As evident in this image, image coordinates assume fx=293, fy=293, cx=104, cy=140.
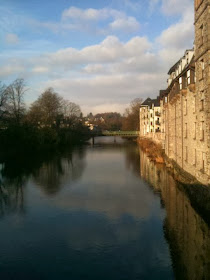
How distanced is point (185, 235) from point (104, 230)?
344cm

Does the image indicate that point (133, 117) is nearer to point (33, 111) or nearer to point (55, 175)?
point (33, 111)

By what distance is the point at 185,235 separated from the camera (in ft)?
40.2

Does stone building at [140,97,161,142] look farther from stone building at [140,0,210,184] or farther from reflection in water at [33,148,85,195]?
stone building at [140,0,210,184]

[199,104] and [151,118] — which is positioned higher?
[151,118]

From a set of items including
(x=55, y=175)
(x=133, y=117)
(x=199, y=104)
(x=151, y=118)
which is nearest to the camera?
(x=199, y=104)

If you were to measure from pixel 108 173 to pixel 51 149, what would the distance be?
24.6 m

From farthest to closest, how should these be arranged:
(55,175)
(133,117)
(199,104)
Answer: (133,117) → (55,175) → (199,104)

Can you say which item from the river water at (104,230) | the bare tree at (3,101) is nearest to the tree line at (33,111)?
the bare tree at (3,101)

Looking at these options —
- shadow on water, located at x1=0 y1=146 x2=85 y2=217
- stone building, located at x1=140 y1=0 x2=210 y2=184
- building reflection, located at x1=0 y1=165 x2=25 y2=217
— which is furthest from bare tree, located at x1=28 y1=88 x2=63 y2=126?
stone building, located at x1=140 y1=0 x2=210 y2=184

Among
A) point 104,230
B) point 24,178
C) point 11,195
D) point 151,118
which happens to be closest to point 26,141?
point 24,178

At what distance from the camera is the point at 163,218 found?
14.5 m

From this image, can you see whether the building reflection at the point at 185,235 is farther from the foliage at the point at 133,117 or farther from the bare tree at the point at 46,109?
the foliage at the point at 133,117

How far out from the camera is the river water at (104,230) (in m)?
9.59

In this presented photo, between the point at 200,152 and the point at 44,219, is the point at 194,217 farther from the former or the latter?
the point at 44,219
